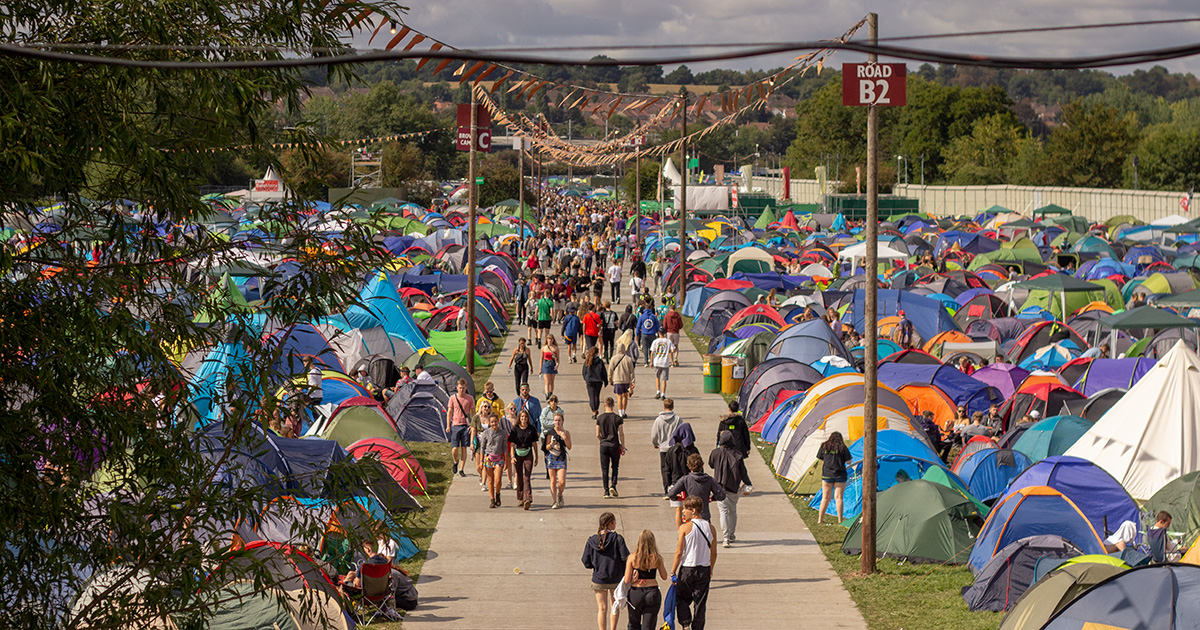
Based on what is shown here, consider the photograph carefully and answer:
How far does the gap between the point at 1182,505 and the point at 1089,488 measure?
996 millimetres

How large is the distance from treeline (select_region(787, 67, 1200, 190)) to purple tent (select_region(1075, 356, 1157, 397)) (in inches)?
2380

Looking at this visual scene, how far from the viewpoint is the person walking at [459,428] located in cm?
1731

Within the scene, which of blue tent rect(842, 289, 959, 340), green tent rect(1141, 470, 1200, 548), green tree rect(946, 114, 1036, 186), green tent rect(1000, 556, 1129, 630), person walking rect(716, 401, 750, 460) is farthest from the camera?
green tree rect(946, 114, 1036, 186)

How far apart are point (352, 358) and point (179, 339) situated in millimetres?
17742

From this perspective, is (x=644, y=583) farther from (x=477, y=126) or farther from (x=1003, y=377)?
(x=477, y=126)

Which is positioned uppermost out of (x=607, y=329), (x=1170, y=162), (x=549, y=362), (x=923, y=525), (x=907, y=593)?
(x=1170, y=162)

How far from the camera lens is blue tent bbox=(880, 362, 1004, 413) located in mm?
20594

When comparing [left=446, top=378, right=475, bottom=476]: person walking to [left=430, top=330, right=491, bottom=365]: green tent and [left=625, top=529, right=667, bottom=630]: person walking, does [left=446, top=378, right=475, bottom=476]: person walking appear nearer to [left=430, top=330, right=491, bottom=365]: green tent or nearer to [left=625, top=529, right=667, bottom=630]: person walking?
[left=625, top=529, right=667, bottom=630]: person walking

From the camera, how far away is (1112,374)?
20359 millimetres

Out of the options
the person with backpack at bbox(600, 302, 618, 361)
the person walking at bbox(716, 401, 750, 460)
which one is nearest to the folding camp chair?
the person walking at bbox(716, 401, 750, 460)

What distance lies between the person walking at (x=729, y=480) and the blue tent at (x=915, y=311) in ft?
51.2

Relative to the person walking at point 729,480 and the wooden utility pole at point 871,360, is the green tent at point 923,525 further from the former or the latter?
the person walking at point 729,480

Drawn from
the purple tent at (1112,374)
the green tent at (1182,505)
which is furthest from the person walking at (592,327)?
the green tent at (1182,505)

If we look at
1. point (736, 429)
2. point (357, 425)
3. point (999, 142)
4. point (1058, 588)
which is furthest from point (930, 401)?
point (999, 142)
